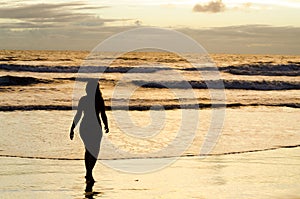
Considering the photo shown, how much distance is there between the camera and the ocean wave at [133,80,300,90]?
46.8 meters

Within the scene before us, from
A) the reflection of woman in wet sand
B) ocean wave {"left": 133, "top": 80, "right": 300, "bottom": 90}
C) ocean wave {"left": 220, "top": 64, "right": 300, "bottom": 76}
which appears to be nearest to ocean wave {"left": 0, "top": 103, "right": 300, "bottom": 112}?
the reflection of woman in wet sand

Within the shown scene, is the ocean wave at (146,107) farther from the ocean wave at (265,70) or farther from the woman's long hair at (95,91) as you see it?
the ocean wave at (265,70)

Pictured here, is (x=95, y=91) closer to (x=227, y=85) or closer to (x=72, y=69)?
(x=227, y=85)

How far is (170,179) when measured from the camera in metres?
11.5

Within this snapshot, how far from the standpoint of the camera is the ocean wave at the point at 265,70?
64500 millimetres

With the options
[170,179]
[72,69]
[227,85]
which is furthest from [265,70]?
[170,179]

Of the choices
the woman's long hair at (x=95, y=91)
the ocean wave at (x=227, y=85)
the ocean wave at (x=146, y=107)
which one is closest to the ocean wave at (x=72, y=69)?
the ocean wave at (x=227, y=85)

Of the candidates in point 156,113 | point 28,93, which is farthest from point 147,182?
point 28,93

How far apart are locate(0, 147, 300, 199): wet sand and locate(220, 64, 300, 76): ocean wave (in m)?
50.8

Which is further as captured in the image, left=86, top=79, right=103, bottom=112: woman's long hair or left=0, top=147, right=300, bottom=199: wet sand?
left=86, top=79, right=103, bottom=112: woman's long hair

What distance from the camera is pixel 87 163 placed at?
11.6 meters

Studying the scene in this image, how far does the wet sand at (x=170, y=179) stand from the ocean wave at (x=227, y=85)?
32585 mm

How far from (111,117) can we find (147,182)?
472 inches

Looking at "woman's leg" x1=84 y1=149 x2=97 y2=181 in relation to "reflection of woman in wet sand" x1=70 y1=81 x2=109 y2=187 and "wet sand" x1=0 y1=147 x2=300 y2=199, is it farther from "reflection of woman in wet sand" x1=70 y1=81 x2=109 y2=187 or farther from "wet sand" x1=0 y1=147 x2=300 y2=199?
"wet sand" x1=0 y1=147 x2=300 y2=199
